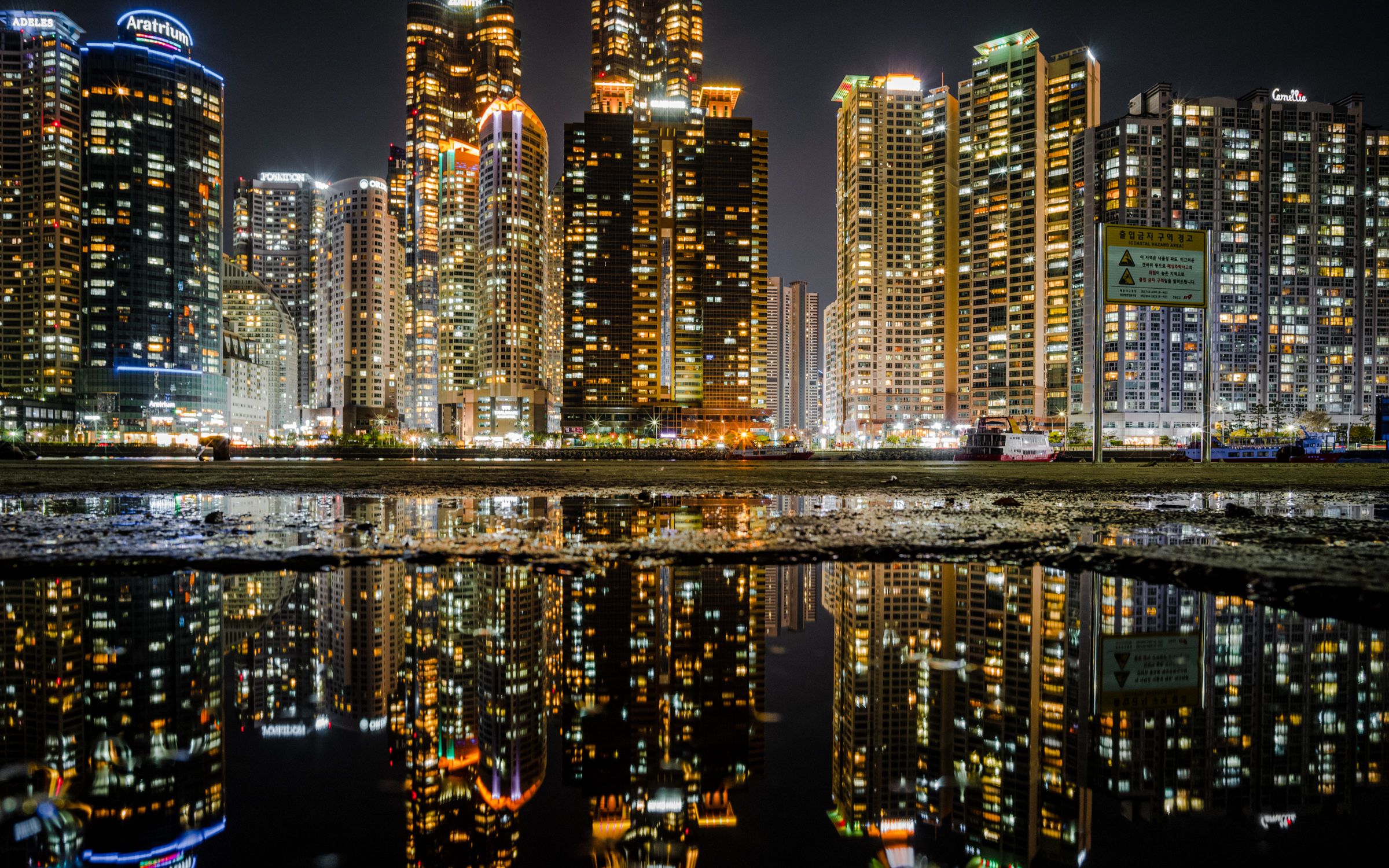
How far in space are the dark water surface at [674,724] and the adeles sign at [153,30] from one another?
196m

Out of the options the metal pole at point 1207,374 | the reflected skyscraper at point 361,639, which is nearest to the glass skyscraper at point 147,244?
the metal pole at point 1207,374

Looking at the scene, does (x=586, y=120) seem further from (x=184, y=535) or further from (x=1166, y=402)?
(x=184, y=535)

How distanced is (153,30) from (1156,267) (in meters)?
194

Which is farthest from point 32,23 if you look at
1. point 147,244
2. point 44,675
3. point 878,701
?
point 878,701

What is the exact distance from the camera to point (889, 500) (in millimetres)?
14797

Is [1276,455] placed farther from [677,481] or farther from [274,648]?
[274,648]

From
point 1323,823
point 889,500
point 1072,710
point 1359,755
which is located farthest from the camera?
point 889,500

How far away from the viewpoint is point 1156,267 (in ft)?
113

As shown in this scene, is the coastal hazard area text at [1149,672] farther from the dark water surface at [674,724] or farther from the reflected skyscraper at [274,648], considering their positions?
the reflected skyscraper at [274,648]

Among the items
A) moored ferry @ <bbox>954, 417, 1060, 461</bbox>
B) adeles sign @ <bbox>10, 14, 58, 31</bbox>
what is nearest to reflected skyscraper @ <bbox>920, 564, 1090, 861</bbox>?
moored ferry @ <bbox>954, 417, 1060, 461</bbox>

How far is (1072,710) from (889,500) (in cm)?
1180

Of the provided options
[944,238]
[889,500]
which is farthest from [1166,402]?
[889,500]

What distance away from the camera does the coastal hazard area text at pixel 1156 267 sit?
3403cm

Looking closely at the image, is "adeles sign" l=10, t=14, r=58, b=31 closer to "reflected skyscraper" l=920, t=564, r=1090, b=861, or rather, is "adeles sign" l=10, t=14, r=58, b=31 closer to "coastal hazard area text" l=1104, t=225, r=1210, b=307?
"coastal hazard area text" l=1104, t=225, r=1210, b=307
